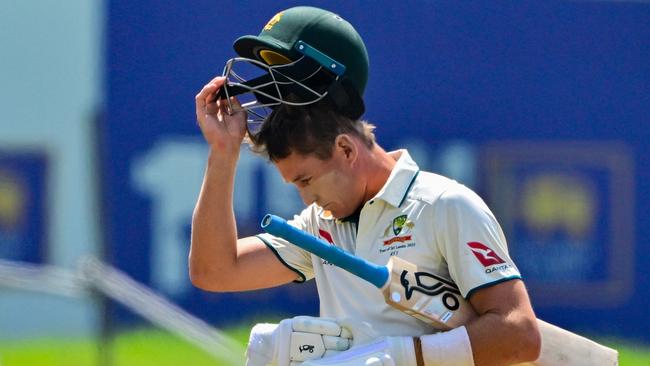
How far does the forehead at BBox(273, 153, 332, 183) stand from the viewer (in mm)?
2285

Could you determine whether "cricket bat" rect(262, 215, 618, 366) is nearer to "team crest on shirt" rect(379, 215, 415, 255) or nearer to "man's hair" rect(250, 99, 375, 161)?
"team crest on shirt" rect(379, 215, 415, 255)

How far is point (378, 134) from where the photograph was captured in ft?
14.9

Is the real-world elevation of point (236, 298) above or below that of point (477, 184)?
below

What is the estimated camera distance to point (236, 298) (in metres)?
4.39

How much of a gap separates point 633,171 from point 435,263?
279cm

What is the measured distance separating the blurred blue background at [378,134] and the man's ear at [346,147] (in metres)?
1.98

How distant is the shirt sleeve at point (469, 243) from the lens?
7.04 ft

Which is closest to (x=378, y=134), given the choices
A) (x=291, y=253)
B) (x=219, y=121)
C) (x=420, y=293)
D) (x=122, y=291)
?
(x=122, y=291)

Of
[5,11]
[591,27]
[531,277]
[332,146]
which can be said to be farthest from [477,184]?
[332,146]

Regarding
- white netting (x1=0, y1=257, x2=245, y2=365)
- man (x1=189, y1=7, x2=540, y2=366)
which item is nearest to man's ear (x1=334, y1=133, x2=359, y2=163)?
man (x1=189, y1=7, x2=540, y2=366)

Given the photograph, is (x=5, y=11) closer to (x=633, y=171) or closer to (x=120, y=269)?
(x=120, y=269)

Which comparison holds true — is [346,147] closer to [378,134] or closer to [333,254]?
[333,254]

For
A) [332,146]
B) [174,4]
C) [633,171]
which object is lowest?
[633,171]

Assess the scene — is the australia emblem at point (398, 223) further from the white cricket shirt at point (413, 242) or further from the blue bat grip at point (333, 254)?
the blue bat grip at point (333, 254)
